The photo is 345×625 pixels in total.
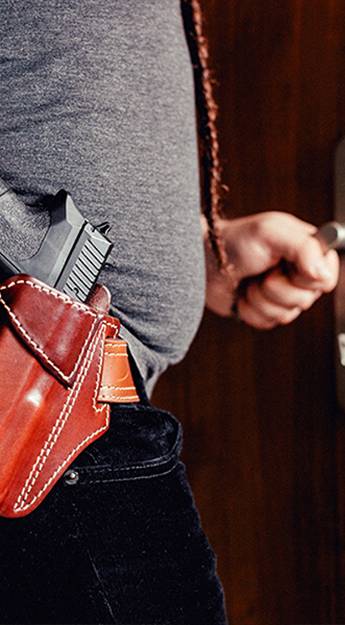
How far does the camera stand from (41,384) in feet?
1.89

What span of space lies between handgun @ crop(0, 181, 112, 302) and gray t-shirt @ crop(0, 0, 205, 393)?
13 mm

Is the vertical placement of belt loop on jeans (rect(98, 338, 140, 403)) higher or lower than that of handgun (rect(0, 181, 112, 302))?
lower

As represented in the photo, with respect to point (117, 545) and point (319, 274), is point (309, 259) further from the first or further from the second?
point (117, 545)

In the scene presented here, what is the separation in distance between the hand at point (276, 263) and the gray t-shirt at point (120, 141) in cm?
15

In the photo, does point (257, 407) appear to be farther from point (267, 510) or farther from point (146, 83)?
point (146, 83)

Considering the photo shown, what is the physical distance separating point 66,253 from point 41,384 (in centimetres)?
11

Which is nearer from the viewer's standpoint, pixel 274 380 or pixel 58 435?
pixel 58 435

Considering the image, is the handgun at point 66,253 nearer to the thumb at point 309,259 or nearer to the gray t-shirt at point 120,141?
the gray t-shirt at point 120,141

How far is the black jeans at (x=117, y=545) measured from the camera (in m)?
0.60

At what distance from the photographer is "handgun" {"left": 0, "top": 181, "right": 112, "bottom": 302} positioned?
1.97ft

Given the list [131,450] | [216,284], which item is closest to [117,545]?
[131,450]

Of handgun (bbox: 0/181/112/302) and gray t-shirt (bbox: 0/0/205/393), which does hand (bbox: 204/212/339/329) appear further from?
handgun (bbox: 0/181/112/302)

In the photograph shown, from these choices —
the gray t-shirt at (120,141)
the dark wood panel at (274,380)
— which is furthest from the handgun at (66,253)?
the dark wood panel at (274,380)

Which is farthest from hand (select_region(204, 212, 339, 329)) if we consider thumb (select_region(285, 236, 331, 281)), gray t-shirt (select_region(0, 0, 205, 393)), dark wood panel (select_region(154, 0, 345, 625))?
dark wood panel (select_region(154, 0, 345, 625))
